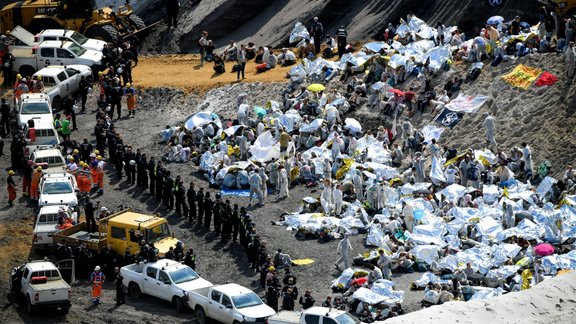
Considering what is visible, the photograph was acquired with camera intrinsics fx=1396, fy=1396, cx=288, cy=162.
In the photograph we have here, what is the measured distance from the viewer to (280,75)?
5684 centimetres

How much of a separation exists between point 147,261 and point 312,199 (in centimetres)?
835

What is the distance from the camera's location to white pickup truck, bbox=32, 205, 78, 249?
→ 42781 mm

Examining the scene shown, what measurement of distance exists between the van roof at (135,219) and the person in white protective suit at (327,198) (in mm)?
6161

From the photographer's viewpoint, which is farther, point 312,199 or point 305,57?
point 305,57

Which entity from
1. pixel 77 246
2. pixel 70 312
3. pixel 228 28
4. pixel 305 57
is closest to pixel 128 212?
pixel 77 246

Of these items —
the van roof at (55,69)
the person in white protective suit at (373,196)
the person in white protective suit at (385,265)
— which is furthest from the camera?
the van roof at (55,69)

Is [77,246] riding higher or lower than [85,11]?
lower

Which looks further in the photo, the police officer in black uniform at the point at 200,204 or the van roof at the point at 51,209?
the police officer in black uniform at the point at 200,204

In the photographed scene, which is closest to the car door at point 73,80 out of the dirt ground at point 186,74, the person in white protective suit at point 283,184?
the dirt ground at point 186,74

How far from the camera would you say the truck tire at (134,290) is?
40.2 metres

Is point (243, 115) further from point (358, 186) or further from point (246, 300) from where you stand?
point (246, 300)

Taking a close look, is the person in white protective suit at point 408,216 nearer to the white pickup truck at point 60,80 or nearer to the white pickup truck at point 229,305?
the white pickup truck at point 229,305

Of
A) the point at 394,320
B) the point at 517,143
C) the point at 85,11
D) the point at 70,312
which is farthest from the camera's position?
the point at 85,11

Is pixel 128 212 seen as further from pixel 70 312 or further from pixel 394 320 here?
pixel 394 320
